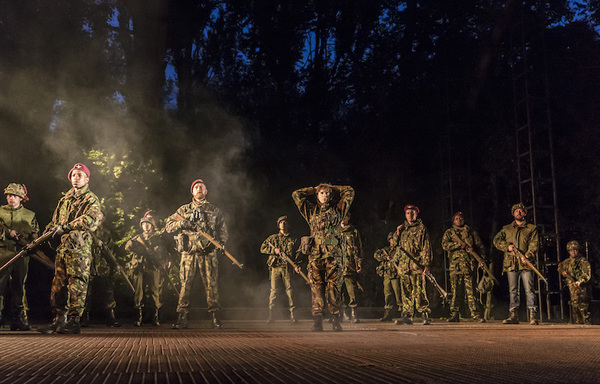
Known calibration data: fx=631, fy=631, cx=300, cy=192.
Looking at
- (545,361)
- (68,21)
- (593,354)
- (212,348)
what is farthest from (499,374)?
(68,21)

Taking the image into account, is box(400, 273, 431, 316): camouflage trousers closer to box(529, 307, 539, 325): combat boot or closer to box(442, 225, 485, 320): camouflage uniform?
box(442, 225, 485, 320): camouflage uniform

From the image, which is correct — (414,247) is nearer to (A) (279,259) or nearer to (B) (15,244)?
(A) (279,259)

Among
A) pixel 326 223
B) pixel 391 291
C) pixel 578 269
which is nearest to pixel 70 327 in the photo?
pixel 326 223

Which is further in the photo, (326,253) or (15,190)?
(15,190)

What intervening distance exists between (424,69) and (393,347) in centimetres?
1533

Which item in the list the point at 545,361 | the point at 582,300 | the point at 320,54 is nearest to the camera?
the point at 545,361

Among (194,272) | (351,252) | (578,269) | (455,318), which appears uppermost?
(351,252)

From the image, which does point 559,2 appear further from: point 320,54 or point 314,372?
point 314,372

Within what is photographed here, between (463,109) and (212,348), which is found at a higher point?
(463,109)

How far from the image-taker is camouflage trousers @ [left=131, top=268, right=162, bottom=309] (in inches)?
482

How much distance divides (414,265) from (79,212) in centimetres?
641

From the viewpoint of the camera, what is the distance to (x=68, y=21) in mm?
16922

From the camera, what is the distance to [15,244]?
940 centimetres

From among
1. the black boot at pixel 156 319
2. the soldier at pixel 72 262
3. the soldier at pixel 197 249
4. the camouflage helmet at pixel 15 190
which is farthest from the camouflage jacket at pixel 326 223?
the camouflage helmet at pixel 15 190
